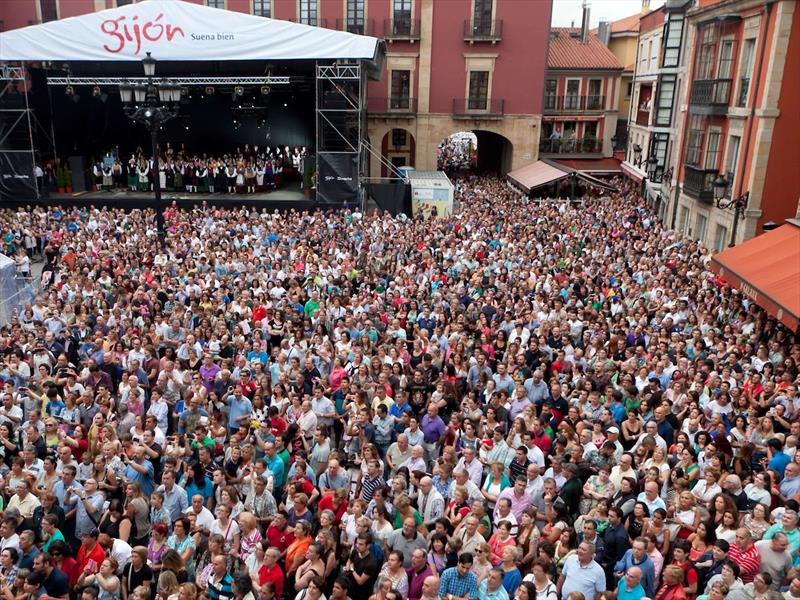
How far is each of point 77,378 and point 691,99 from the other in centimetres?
2095

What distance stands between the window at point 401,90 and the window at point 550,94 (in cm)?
1120

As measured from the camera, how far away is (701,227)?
22234mm

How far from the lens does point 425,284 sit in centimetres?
1448

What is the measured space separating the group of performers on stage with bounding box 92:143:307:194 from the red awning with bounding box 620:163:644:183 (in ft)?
58.9

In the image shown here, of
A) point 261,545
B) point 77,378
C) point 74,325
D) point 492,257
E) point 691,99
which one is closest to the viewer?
point 261,545

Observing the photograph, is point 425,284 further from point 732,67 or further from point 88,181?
point 88,181

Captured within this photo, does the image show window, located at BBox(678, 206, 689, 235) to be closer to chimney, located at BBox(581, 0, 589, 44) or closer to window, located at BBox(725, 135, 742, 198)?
window, located at BBox(725, 135, 742, 198)

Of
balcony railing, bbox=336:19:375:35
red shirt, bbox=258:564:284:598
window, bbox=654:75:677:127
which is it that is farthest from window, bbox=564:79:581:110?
red shirt, bbox=258:564:284:598

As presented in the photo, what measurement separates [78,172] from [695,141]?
21956 millimetres

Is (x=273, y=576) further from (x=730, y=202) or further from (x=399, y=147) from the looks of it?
(x=399, y=147)

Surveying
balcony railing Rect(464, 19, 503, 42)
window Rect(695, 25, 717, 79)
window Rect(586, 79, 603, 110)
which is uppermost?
A: balcony railing Rect(464, 19, 503, 42)

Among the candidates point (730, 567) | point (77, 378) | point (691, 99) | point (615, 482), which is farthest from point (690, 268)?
point (77, 378)

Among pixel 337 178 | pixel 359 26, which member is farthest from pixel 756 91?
pixel 359 26

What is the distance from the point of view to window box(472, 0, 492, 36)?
33.1 metres
